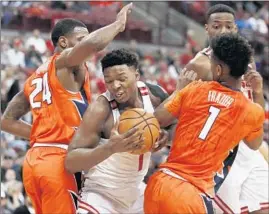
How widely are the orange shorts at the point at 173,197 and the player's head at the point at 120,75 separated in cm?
64

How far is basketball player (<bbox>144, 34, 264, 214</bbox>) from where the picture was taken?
5188mm

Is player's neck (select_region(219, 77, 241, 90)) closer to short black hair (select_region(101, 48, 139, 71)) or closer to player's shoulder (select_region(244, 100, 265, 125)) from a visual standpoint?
player's shoulder (select_region(244, 100, 265, 125))

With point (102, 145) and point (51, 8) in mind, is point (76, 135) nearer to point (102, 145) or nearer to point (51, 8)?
point (102, 145)

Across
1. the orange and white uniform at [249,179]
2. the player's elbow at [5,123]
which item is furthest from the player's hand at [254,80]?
the player's elbow at [5,123]

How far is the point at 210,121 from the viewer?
5184 mm

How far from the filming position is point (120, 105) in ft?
18.2

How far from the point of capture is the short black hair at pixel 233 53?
5.21m

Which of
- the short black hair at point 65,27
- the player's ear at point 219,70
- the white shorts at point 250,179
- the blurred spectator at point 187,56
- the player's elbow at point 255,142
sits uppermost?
the short black hair at point 65,27

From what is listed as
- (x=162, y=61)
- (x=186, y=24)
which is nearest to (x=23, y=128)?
(x=162, y=61)

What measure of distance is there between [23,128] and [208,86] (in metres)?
1.99

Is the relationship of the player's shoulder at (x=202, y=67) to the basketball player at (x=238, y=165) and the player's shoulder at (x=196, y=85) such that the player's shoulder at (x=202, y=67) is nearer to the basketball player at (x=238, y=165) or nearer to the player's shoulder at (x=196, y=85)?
the basketball player at (x=238, y=165)

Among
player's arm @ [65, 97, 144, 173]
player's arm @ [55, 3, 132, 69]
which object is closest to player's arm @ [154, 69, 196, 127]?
player's arm @ [65, 97, 144, 173]

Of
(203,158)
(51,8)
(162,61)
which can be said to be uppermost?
(203,158)

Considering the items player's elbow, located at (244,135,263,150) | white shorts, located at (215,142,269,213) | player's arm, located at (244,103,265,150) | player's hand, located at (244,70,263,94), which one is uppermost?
player's hand, located at (244,70,263,94)
